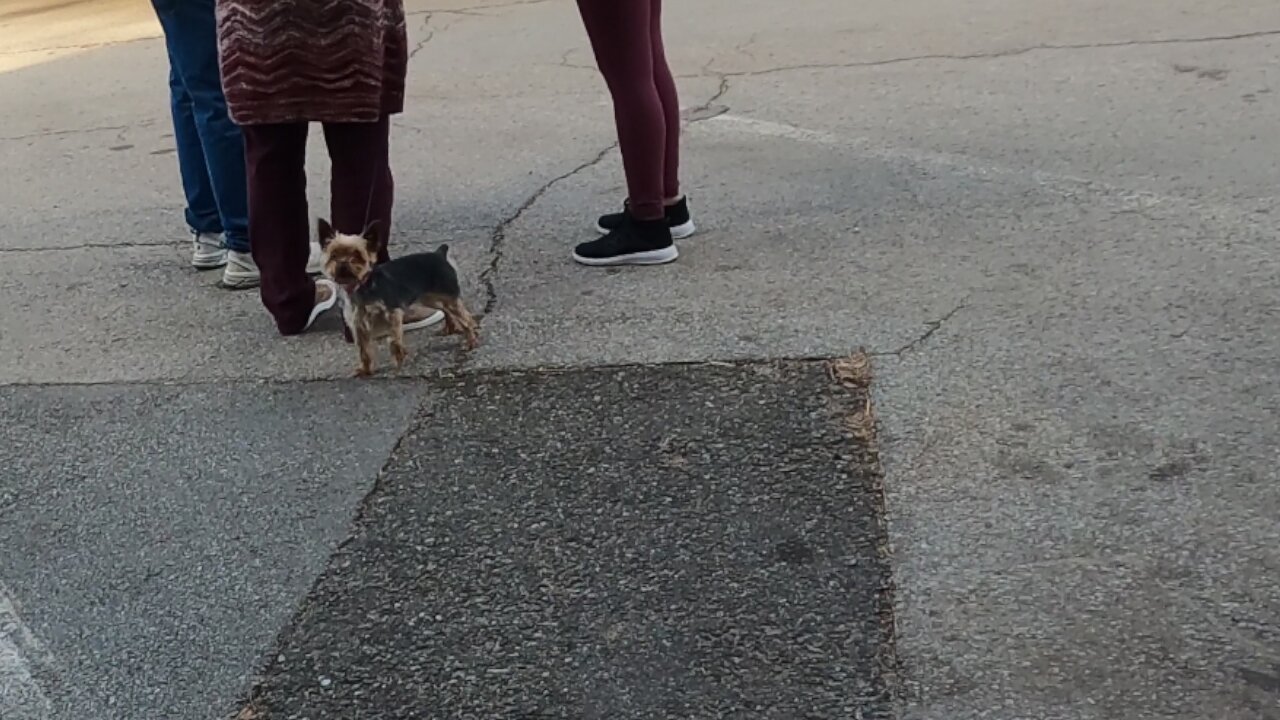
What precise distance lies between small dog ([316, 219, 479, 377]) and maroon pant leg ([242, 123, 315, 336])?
253 mm

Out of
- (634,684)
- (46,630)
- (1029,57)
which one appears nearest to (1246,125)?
(1029,57)

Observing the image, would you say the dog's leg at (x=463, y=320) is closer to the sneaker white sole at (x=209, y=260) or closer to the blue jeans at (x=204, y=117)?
the blue jeans at (x=204, y=117)

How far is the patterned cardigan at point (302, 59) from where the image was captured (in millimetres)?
3791

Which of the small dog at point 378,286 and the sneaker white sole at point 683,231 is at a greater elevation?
the small dog at point 378,286

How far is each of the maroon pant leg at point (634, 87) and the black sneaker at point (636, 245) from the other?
0.04 meters

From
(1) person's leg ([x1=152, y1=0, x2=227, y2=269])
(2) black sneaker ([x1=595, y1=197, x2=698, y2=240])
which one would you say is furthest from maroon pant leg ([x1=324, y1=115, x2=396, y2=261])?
(2) black sneaker ([x1=595, y1=197, x2=698, y2=240])

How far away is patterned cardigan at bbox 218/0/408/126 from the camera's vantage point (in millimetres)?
3791

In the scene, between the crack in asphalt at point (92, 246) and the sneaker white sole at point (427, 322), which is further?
the crack in asphalt at point (92, 246)

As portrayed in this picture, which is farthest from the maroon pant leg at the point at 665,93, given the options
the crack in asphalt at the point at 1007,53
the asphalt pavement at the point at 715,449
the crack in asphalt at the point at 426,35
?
the crack in asphalt at the point at 426,35

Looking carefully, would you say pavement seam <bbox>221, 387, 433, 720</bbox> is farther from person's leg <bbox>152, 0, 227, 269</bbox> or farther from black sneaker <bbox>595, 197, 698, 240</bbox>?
person's leg <bbox>152, 0, 227, 269</bbox>

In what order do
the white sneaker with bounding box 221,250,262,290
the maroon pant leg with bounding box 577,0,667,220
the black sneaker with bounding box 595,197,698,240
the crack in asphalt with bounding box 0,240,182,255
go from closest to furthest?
the maroon pant leg with bounding box 577,0,667,220 < the white sneaker with bounding box 221,250,262,290 < the black sneaker with bounding box 595,197,698,240 < the crack in asphalt with bounding box 0,240,182,255

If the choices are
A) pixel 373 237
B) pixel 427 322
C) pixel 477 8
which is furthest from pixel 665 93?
pixel 477 8

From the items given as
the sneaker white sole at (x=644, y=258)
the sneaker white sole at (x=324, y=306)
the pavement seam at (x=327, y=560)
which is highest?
the pavement seam at (x=327, y=560)

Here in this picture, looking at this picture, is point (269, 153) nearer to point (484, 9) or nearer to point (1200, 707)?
point (1200, 707)
